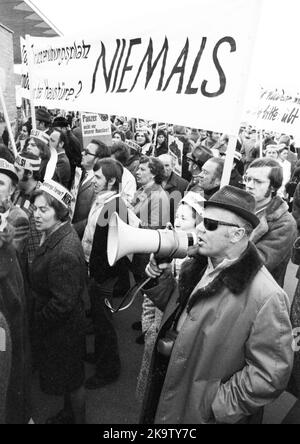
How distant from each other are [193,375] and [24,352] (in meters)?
0.92

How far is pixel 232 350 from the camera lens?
1763mm

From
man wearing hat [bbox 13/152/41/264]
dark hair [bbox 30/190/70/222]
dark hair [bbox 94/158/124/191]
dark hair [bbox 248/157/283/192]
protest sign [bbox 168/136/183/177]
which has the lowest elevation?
protest sign [bbox 168/136/183/177]

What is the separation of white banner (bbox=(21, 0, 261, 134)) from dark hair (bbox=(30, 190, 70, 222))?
739 mm

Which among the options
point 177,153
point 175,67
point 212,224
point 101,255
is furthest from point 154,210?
point 177,153

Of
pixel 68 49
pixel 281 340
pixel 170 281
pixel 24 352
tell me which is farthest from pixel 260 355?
pixel 68 49

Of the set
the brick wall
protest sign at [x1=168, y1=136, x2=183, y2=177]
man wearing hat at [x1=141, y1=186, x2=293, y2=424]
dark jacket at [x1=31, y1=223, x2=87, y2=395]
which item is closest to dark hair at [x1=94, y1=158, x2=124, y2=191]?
dark jacket at [x1=31, y1=223, x2=87, y2=395]

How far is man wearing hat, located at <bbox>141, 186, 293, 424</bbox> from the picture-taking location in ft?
5.61

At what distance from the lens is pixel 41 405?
2979 mm

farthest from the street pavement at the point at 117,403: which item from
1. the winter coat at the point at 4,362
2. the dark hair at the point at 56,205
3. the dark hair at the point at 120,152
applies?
the dark hair at the point at 120,152

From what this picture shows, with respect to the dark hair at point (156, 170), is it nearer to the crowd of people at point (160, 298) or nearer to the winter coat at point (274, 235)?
the crowd of people at point (160, 298)

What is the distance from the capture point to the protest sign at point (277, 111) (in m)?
4.93

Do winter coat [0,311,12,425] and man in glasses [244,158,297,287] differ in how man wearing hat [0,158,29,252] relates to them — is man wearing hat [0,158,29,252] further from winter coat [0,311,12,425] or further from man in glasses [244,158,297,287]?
man in glasses [244,158,297,287]

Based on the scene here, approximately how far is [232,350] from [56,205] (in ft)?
4.75
